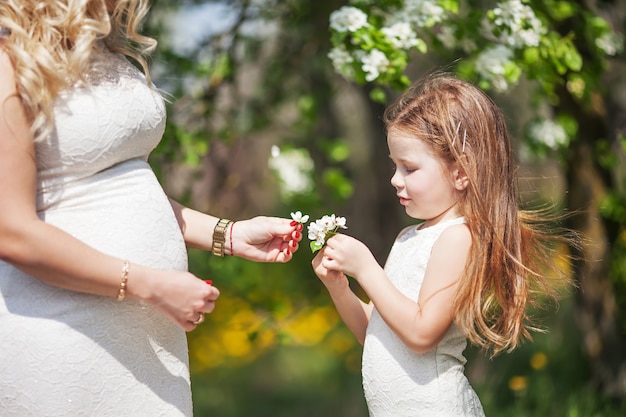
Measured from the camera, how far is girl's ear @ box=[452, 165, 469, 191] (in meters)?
2.07

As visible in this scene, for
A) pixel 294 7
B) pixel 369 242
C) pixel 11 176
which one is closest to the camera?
pixel 11 176

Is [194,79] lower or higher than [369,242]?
higher

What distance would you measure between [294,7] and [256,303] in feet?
5.05

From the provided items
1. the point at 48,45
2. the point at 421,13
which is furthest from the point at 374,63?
the point at 48,45

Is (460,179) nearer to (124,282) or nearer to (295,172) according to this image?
(124,282)

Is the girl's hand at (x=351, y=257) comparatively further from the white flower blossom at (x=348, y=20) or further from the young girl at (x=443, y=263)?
the white flower blossom at (x=348, y=20)

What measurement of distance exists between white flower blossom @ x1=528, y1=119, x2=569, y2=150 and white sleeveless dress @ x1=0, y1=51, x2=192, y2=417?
214 cm

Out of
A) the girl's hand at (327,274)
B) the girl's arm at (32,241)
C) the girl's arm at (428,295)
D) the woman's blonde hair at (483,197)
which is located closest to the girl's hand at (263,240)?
the girl's hand at (327,274)

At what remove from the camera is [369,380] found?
211 cm

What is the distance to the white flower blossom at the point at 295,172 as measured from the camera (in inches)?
160

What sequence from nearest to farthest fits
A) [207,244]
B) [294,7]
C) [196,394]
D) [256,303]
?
[207,244]
[256,303]
[294,7]
[196,394]

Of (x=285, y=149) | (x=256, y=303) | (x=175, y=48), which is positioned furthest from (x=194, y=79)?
(x=256, y=303)

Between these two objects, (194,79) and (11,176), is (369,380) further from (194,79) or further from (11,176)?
(194,79)

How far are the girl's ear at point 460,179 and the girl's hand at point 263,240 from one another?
1.52 feet
